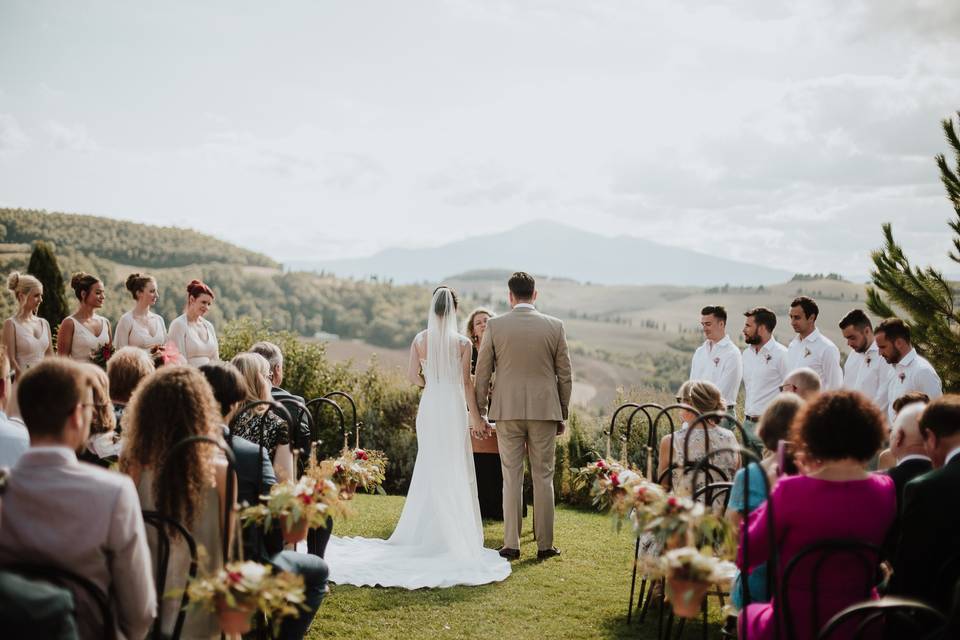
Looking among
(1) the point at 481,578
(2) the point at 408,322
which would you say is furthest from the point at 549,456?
(2) the point at 408,322

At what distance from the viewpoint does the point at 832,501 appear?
305cm

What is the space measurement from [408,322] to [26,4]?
32454 millimetres

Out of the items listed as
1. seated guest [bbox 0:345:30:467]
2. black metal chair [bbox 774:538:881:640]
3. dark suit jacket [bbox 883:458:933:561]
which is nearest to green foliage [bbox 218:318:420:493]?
seated guest [bbox 0:345:30:467]

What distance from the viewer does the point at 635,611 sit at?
5.51 m

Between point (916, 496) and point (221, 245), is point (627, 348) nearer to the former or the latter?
point (221, 245)

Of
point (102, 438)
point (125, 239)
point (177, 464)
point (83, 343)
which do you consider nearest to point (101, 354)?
point (83, 343)

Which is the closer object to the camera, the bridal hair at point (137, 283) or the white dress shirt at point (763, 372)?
the white dress shirt at point (763, 372)

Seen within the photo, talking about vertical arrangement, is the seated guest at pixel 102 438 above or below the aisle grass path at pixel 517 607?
above

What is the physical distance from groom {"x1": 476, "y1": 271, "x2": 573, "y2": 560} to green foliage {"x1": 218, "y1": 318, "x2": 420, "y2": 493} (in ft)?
12.2

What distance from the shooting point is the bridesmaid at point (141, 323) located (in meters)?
8.12

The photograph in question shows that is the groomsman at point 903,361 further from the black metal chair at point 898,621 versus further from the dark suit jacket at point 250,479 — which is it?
the dark suit jacket at point 250,479

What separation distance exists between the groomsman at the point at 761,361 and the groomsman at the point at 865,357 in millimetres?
652

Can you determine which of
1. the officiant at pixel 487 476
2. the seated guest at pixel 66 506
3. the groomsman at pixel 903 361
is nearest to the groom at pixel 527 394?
the officiant at pixel 487 476

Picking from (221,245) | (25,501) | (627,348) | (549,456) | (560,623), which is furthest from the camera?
(627,348)
